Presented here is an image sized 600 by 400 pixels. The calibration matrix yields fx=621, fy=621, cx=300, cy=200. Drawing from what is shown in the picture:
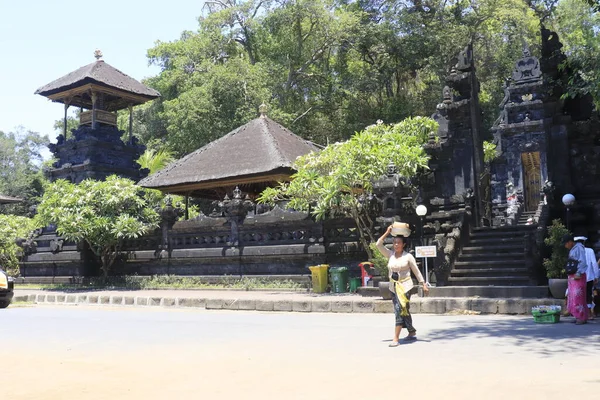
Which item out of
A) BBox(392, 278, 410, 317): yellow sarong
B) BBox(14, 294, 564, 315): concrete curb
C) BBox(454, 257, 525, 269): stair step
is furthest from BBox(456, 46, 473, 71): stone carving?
BBox(392, 278, 410, 317): yellow sarong

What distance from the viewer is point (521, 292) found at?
40.5ft

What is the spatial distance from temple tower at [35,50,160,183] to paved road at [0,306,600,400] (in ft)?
52.7

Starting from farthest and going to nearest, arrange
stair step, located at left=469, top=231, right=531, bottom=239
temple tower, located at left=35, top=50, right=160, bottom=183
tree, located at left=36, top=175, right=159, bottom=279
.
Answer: temple tower, located at left=35, top=50, right=160, bottom=183 → tree, located at left=36, top=175, right=159, bottom=279 → stair step, located at left=469, top=231, right=531, bottom=239

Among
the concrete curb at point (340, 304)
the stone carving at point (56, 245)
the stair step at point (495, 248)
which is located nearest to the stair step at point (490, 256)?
the stair step at point (495, 248)

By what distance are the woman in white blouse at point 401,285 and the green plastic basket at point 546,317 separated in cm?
264

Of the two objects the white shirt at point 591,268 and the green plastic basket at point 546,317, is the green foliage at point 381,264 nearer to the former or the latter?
the green plastic basket at point 546,317

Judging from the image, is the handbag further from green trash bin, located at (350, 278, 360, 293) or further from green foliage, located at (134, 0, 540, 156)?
green foliage, located at (134, 0, 540, 156)

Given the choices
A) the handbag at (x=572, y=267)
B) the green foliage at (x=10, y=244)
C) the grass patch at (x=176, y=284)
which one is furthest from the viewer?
the green foliage at (x=10, y=244)

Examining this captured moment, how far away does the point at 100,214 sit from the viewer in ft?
71.4

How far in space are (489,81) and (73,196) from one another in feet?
74.9

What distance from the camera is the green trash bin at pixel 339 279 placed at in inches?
632

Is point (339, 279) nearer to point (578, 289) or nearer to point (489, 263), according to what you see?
point (489, 263)

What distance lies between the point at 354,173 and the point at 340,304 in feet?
11.9

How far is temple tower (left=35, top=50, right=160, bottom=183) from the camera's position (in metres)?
26.2
